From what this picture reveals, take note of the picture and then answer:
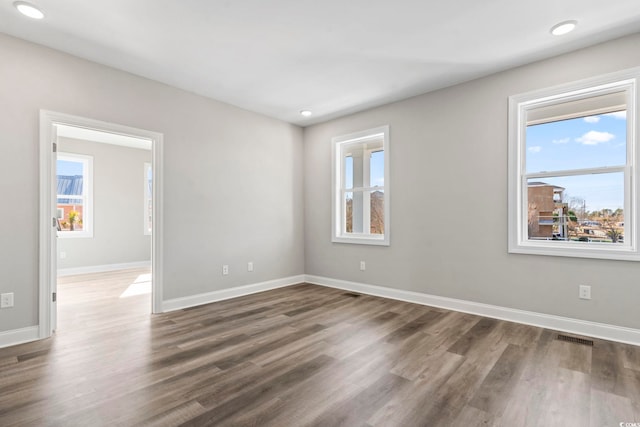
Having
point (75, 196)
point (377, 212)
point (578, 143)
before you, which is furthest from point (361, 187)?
point (75, 196)

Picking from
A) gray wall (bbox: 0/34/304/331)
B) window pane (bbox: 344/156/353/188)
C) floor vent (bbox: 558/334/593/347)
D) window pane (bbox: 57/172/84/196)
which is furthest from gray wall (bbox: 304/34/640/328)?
window pane (bbox: 57/172/84/196)

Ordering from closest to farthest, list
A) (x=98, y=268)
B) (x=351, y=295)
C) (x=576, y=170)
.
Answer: (x=576, y=170) → (x=351, y=295) → (x=98, y=268)

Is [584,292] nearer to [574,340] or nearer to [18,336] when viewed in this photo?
[574,340]

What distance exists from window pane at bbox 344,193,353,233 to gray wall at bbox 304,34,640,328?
35 centimetres

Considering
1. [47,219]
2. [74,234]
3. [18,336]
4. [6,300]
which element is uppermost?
[47,219]

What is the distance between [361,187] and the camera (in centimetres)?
503

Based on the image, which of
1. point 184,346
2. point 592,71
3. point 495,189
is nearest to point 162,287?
point 184,346

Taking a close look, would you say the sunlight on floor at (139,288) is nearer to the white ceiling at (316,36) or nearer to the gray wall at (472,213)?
the white ceiling at (316,36)

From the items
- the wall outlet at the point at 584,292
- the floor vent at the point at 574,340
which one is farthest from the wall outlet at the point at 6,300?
the wall outlet at the point at 584,292

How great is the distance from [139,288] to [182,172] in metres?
2.31

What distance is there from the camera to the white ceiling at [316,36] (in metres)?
2.45

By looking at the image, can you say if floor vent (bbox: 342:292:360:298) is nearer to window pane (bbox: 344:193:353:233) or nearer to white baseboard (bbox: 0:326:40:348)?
window pane (bbox: 344:193:353:233)

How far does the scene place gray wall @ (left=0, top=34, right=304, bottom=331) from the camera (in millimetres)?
2840

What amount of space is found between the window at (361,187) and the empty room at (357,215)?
4 cm
